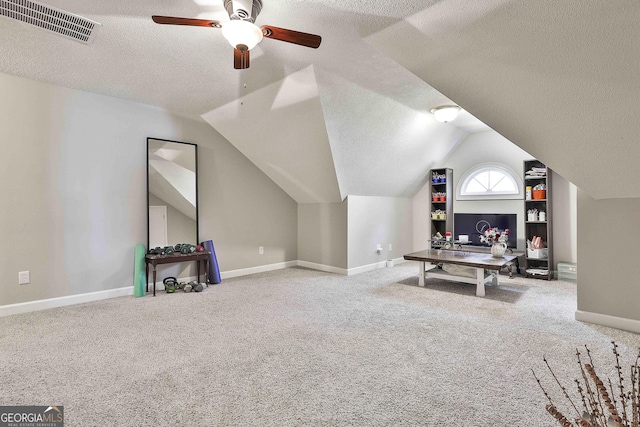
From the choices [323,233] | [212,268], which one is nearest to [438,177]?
[323,233]

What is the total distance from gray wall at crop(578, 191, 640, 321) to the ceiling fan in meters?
2.89

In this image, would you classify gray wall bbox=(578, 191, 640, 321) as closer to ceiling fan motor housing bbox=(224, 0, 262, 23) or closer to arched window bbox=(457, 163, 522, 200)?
arched window bbox=(457, 163, 522, 200)

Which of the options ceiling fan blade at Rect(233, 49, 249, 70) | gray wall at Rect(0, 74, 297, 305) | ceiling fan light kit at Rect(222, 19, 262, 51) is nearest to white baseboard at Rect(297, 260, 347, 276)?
gray wall at Rect(0, 74, 297, 305)

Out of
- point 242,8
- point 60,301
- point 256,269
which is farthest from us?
point 256,269

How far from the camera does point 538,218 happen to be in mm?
5086

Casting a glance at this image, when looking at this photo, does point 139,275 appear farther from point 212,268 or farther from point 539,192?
point 539,192

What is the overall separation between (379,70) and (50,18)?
263 cm

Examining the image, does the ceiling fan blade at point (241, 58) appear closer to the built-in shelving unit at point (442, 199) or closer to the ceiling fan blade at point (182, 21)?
the ceiling fan blade at point (182, 21)

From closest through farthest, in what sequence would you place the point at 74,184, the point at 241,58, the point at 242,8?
the point at 242,8 < the point at 241,58 < the point at 74,184

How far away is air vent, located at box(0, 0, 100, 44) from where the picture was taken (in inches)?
90.6

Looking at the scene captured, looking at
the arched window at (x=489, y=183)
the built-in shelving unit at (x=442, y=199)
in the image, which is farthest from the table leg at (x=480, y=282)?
the arched window at (x=489, y=183)

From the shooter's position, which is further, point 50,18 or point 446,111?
point 446,111

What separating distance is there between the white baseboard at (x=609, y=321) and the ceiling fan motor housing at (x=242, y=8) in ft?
12.2

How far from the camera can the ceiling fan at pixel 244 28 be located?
80.3 inches
